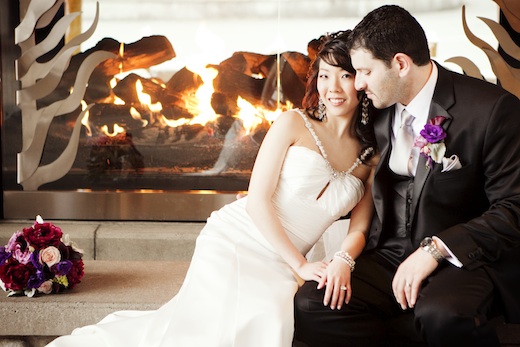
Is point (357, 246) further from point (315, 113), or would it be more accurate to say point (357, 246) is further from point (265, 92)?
point (265, 92)

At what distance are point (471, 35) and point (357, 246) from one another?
1.46m

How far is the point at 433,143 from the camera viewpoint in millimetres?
2377

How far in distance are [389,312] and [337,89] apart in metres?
0.80

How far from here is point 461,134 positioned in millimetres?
2377

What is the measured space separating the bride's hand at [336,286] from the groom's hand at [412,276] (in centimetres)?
17

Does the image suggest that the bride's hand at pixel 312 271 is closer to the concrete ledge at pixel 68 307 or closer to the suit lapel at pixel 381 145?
the suit lapel at pixel 381 145

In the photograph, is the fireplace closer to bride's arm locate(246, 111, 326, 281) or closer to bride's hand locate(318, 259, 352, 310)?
bride's arm locate(246, 111, 326, 281)

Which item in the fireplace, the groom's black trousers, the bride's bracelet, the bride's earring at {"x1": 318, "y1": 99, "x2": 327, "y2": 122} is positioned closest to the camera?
the groom's black trousers

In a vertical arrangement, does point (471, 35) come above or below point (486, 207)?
above

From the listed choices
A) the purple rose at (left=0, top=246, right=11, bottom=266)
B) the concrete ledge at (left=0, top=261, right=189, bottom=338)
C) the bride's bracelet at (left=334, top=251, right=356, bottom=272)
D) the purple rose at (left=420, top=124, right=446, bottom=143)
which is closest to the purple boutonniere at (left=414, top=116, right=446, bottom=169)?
the purple rose at (left=420, top=124, right=446, bottom=143)

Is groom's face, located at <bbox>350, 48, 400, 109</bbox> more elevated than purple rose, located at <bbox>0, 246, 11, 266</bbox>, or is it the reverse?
groom's face, located at <bbox>350, 48, 400, 109</bbox>

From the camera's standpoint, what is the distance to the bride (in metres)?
2.45

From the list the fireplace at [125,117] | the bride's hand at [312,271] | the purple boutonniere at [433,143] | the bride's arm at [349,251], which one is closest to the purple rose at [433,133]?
the purple boutonniere at [433,143]

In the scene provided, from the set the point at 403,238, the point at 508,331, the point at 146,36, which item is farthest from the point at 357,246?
the point at 146,36
